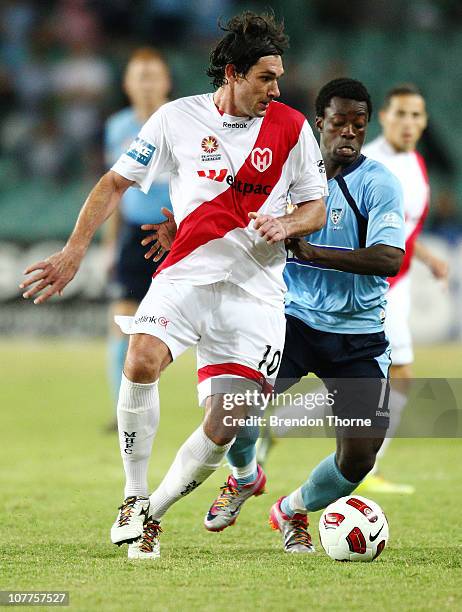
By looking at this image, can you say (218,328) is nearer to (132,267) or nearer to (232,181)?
(232,181)

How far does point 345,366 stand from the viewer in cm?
541

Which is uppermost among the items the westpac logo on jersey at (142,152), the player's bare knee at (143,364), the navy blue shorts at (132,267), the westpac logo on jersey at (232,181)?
the westpac logo on jersey at (142,152)

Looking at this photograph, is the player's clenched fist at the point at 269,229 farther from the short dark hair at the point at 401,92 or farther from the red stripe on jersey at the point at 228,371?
the short dark hair at the point at 401,92

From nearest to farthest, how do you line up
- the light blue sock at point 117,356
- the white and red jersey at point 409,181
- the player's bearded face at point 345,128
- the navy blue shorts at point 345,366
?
1. the navy blue shorts at point 345,366
2. the player's bearded face at point 345,128
3. the white and red jersey at point 409,181
4. the light blue sock at point 117,356

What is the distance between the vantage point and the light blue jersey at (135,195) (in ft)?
29.8

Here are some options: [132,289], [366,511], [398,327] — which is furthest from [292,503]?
[132,289]

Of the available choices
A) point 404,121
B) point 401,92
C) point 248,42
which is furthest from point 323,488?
point 401,92

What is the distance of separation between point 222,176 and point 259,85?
42cm

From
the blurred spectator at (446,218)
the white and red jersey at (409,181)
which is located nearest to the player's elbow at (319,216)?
the white and red jersey at (409,181)

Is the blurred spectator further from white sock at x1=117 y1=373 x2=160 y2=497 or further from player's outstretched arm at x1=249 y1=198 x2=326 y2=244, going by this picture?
white sock at x1=117 y1=373 x2=160 y2=497

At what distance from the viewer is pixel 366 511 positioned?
16.4 ft

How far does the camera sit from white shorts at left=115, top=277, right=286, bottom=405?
192 inches

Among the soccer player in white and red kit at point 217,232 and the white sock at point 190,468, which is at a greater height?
the soccer player in white and red kit at point 217,232

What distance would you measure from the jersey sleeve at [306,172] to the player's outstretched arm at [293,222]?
0.04 m
